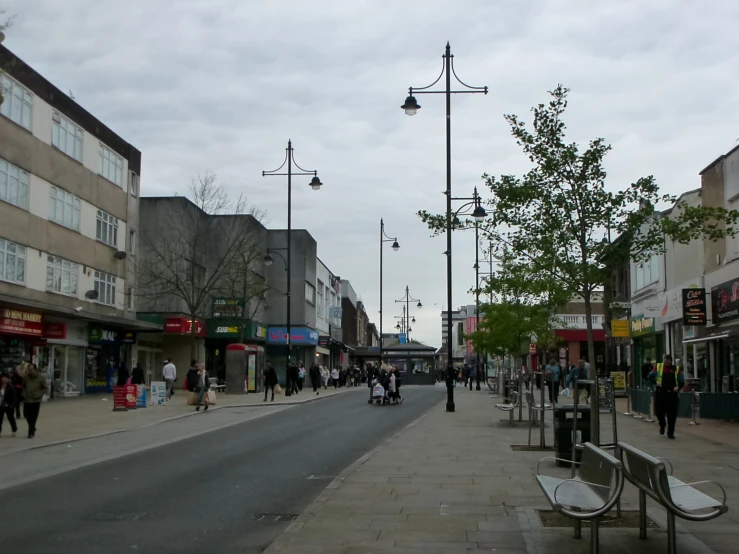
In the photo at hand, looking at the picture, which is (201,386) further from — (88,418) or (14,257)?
(14,257)

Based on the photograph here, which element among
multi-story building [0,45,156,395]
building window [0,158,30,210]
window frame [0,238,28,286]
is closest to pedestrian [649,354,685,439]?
multi-story building [0,45,156,395]

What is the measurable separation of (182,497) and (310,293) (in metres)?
61.1

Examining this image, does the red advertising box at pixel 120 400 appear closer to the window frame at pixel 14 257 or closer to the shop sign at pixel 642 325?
the window frame at pixel 14 257

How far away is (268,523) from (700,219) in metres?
7.56

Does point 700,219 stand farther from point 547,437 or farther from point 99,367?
point 99,367

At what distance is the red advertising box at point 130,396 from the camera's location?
28.6 m

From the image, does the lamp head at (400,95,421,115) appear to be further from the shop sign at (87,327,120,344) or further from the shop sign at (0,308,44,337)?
the shop sign at (87,327,120,344)

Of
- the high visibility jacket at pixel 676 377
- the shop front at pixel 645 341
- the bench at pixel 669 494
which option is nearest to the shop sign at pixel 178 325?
the shop front at pixel 645 341

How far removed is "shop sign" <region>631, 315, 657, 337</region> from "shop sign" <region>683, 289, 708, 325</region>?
8.87 meters

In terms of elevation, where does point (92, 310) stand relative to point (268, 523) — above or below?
above

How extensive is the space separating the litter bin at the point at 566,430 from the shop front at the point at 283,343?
52.4 m

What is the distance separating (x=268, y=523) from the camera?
9.14 meters

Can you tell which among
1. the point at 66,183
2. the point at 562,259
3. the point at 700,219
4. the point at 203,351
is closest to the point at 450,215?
the point at 562,259

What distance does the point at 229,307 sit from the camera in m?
48.4
